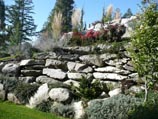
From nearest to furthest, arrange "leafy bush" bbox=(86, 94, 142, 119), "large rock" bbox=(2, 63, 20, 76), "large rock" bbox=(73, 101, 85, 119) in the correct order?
1. "leafy bush" bbox=(86, 94, 142, 119)
2. "large rock" bbox=(73, 101, 85, 119)
3. "large rock" bbox=(2, 63, 20, 76)

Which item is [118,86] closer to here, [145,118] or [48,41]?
[145,118]

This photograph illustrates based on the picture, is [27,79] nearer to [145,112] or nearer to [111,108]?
[111,108]

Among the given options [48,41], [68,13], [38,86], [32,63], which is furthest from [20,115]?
[68,13]

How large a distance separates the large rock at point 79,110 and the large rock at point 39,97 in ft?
4.01

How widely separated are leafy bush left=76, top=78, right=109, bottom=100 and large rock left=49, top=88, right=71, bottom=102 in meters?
0.39

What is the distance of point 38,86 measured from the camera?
11352mm

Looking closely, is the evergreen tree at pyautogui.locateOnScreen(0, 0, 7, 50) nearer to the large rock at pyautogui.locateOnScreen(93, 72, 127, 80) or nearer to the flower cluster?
the flower cluster

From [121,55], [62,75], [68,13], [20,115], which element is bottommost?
[20,115]

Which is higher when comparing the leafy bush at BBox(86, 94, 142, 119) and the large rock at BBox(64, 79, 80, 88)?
the large rock at BBox(64, 79, 80, 88)

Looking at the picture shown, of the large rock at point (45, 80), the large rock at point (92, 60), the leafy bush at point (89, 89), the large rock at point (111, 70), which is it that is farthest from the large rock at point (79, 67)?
the leafy bush at point (89, 89)

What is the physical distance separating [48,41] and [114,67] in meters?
3.49

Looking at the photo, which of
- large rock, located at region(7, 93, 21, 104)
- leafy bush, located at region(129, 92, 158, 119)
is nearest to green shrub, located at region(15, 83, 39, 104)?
large rock, located at region(7, 93, 21, 104)

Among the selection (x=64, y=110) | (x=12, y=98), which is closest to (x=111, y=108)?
(x=64, y=110)

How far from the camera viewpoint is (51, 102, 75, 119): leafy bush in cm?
961
